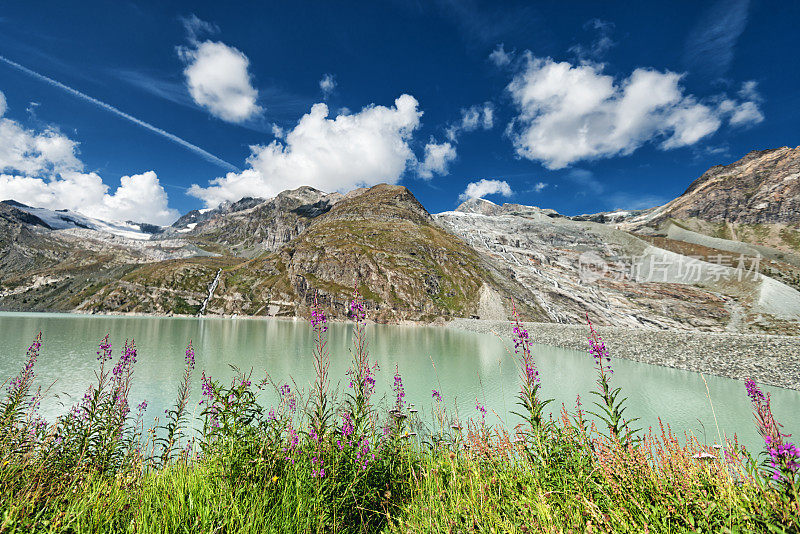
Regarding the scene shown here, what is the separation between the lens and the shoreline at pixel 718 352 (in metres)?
31.6

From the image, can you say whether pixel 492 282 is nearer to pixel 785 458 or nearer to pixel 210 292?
pixel 785 458

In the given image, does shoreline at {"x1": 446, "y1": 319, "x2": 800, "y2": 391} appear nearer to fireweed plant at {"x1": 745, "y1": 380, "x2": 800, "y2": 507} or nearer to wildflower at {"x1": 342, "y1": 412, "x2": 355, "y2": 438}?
wildflower at {"x1": 342, "y1": 412, "x2": 355, "y2": 438}

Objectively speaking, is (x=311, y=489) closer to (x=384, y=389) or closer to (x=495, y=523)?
(x=495, y=523)

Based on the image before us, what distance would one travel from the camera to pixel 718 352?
38375mm

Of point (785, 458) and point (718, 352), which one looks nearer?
point (785, 458)

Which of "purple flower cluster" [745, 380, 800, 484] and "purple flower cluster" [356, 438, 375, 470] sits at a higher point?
"purple flower cluster" [745, 380, 800, 484]

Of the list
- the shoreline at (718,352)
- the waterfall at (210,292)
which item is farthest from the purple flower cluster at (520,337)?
the waterfall at (210,292)

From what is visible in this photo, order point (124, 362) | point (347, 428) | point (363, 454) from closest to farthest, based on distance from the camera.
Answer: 1. point (363, 454)
2. point (347, 428)
3. point (124, 362)

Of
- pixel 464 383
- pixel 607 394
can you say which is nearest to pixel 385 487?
pixel 607 394

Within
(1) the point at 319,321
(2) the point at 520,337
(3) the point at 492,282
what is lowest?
(2) the point at 520,337

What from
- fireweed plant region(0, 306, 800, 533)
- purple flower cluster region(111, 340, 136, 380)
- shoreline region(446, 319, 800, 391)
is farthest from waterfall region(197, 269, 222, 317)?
fireweed plant region(0, 306, 800, 533)

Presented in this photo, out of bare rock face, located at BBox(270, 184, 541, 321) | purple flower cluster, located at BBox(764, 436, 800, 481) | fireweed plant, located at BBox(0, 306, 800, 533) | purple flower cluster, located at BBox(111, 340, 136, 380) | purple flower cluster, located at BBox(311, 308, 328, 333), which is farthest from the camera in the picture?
bare rock face, located at BBox(270, 184, 541, 321)

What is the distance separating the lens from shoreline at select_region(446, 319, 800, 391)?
31625 mm

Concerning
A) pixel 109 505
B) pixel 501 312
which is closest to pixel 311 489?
pixel 109 505
